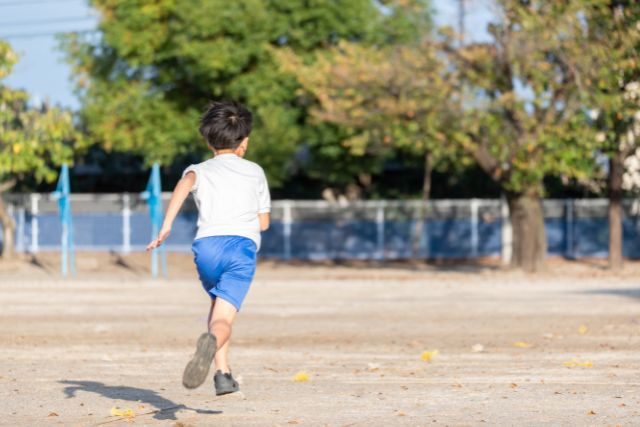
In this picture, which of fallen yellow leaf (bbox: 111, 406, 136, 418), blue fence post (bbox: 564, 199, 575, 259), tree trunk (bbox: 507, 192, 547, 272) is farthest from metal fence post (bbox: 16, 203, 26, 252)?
fallen yellow leaf (bbox: 111, 406, 136, 418)

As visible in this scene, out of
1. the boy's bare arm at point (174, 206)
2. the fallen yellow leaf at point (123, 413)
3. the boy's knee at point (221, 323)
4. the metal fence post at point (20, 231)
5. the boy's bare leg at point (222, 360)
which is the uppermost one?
the boy's bare arm at point (174, 206)

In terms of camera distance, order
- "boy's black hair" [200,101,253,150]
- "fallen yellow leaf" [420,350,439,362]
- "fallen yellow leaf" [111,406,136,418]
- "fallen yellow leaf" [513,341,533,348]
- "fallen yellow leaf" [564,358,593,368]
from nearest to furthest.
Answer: "boy's black hair" [200,101,253,150] < "fallen yellow leaf" [111,406,136,418] < "fallen yellow leaf" [564,358,593,368] < "fallen yellow leaf" [420,350,439,362] < "fallen yellow leaf" [513,341,533,348]

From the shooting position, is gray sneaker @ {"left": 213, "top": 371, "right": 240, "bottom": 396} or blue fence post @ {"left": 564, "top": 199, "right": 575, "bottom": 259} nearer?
gray sneaker @ {"left": 213, "top": 371, "right": 240, "bottom": 396}

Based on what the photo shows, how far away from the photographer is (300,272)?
33.8 metres

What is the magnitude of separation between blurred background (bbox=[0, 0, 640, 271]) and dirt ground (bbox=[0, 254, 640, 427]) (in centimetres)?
579

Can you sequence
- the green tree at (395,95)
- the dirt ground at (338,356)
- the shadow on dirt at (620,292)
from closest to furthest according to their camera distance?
the dirt ground at (338,356) → the shadow on dirt at (620,292) → the green tree at (395,95)

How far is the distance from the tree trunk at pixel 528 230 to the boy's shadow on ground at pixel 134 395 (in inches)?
865

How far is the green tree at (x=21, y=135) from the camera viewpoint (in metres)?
35.0

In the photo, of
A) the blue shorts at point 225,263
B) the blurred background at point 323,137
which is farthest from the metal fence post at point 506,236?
the blue shorts at point 225,263

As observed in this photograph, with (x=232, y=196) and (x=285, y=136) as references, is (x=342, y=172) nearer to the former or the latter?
(x=285, y=136)

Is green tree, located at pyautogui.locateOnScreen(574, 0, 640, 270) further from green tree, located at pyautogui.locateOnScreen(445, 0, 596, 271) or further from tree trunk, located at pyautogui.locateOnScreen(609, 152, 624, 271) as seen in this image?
tree trunk, located at pyautogui.locateOnScreen(609, 152, 624, 271)

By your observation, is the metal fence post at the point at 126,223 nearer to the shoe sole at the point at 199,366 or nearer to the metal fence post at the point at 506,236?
the metal fence post at the point at 506,236

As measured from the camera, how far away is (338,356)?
11992mm

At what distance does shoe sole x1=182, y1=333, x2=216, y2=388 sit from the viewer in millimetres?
6785
